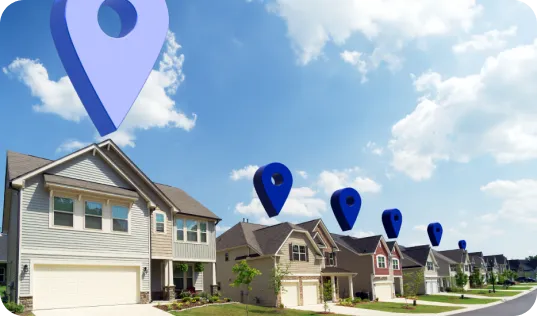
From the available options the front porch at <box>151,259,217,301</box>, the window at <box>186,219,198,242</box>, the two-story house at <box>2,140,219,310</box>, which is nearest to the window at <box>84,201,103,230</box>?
the two-story house at <box>2,140,219,310</box>

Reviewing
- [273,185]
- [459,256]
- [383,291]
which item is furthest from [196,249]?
[459,256]

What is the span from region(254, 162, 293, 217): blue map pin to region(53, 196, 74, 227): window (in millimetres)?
11873

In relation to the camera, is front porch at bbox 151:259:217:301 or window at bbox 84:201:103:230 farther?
front porch at bbox 151:259:217:301

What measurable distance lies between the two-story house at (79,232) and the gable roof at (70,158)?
59 millimetres

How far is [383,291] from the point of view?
51094 mm

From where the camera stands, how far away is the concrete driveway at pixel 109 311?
21.1 m

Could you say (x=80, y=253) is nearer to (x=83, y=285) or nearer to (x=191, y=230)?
(x=83, y=285)

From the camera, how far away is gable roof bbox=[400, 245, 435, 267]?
6594 cm

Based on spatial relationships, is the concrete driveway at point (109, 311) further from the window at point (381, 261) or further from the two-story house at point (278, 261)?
the window at point (381, 261)

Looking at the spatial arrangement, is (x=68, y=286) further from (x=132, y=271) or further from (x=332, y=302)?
(x=332, y=302)

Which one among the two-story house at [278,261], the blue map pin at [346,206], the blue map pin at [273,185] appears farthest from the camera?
the two-story house at [278,261]

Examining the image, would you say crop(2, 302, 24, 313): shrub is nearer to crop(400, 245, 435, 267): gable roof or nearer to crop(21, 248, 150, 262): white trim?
crop(21, 248, 150, 262): white trim

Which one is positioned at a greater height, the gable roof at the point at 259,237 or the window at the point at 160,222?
the window at the point at 160,222

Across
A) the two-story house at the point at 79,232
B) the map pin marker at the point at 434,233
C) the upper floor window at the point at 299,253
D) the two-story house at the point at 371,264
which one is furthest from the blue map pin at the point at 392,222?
the two-story house at the point at 371,264
